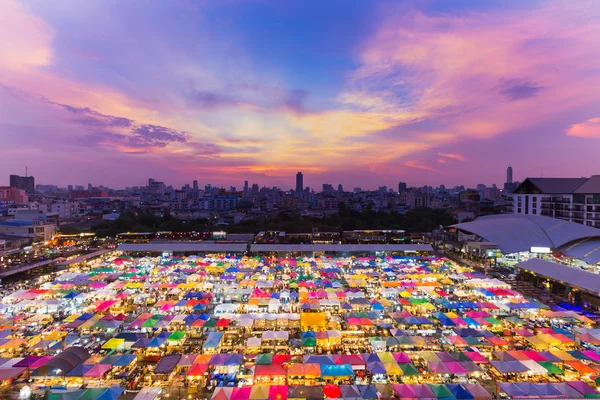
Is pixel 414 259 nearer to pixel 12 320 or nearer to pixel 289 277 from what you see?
pixel 289 277

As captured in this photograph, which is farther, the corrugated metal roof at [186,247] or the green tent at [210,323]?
the corrugated metal roof at [186,247]

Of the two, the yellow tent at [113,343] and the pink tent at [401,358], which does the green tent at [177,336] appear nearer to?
the yellow tent at [113,343]

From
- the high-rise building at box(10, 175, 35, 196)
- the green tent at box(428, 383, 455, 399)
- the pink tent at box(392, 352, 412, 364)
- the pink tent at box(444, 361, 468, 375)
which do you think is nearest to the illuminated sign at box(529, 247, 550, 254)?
the pink tent at box(444, 361, 468, 375)

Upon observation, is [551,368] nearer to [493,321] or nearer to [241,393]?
[493,321]

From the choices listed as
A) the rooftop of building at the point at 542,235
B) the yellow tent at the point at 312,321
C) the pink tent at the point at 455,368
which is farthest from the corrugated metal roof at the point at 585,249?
the yellow tent at the point at 312,321

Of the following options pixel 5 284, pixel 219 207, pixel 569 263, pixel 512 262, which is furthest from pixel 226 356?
pixel 219 207

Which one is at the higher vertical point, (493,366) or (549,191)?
(549,191)

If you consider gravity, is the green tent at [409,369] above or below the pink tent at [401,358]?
below

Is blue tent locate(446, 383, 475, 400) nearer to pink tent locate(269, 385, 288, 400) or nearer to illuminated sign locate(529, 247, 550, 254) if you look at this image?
pink tent locate(269, 385, 288, 400)
